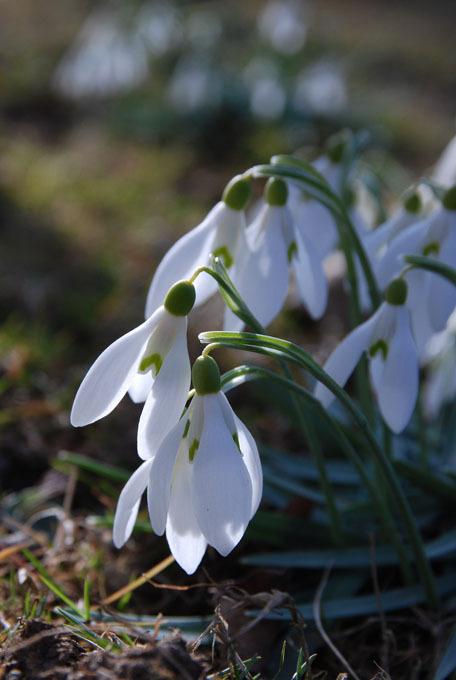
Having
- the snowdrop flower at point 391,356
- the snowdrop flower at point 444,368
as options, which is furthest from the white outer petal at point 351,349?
the snowdrop flower at point 444,368

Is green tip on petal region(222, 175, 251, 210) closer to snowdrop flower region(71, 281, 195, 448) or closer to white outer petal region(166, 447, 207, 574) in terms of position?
snowdrop flower region(71, 281, 195, 448)

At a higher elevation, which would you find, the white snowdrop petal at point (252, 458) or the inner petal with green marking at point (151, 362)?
the inner petal with green marking at point (151, 362)

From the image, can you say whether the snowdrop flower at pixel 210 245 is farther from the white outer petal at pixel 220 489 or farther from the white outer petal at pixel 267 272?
the white outer petal at pixel 220 489

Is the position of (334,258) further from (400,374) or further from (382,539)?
(400,374)

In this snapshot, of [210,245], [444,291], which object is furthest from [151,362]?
[444,291]

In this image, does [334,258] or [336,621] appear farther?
[334,258]

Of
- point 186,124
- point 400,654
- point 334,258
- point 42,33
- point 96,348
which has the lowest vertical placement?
point 400,654

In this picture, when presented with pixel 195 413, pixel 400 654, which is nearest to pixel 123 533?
pixel 195 413
